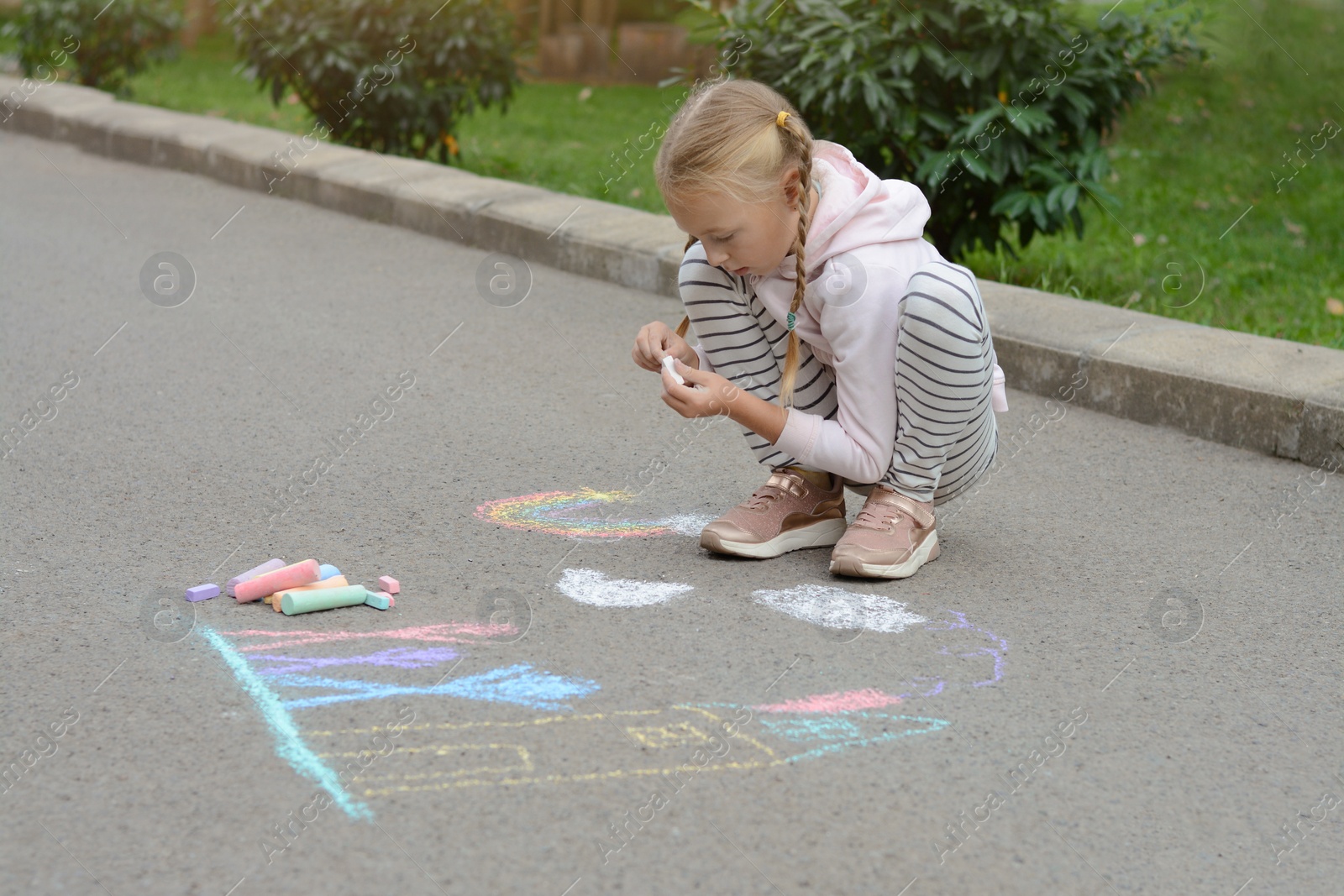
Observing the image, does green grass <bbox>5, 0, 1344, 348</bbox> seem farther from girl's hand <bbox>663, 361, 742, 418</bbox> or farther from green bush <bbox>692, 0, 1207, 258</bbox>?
girl's hand <bbox>663, 361, 742, 418</bbox>

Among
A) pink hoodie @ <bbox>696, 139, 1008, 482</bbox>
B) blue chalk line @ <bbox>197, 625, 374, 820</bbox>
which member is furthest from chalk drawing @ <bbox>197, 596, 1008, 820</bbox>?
pink hoodie @ <bbox>696, 139, 1008, 482</bbox>

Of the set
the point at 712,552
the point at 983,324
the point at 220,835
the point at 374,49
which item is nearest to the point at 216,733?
the point at 220,835

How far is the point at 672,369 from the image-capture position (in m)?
2.54

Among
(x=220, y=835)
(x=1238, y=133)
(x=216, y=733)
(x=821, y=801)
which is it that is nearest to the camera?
(x=220, y=835)

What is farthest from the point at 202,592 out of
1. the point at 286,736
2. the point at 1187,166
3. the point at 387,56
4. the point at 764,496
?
the point at 1187,166

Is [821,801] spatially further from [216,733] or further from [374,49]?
[374,49]

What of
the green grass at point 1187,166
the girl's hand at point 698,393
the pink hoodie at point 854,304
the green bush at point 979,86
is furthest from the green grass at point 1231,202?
the girl's hand at point 698,393

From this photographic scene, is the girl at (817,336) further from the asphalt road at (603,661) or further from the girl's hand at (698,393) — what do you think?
the asphalt road at (603,661)

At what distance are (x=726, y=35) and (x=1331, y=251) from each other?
310 cm

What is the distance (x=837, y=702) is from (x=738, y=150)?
96 centimetres

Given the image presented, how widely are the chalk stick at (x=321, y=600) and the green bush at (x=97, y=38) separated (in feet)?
28.0

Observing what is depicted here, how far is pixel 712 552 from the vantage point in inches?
112

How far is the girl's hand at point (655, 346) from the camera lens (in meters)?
2.65

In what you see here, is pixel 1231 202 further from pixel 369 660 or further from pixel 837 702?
pixel 369 660
